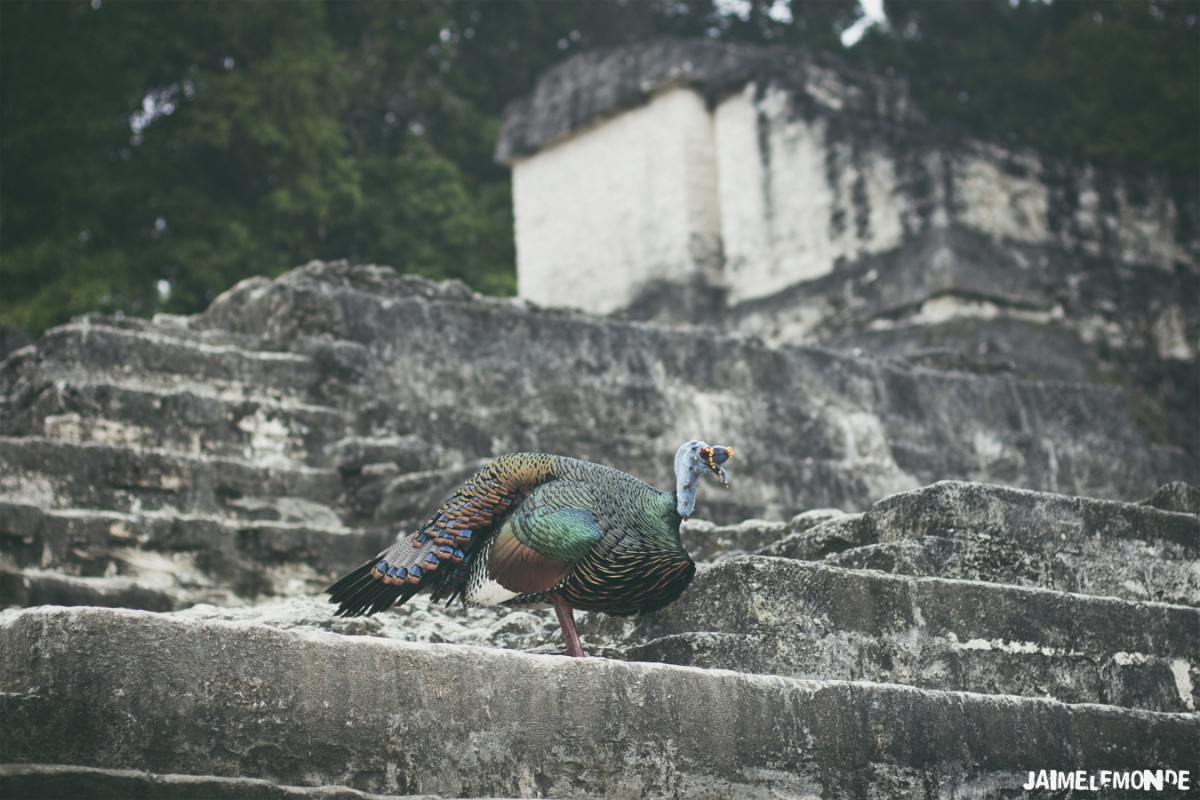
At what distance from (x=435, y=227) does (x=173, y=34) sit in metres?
3.77

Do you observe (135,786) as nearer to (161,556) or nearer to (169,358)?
(161,556)

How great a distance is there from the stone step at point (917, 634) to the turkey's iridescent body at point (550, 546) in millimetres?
397

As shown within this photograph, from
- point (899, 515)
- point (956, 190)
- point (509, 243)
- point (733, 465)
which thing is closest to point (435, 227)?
point (509, 243)

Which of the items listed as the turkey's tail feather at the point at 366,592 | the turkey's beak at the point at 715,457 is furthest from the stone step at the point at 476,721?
the turkey's beak at the point at 715,457

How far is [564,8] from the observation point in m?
24.3

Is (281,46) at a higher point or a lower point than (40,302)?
higher

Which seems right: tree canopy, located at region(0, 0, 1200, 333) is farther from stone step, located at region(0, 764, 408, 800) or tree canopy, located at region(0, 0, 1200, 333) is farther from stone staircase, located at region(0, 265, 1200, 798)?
stone step, located at region(0, 764, 408, 800)

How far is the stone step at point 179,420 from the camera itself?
9.20m

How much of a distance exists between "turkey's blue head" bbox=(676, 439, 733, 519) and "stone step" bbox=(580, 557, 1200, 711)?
1.58 ft

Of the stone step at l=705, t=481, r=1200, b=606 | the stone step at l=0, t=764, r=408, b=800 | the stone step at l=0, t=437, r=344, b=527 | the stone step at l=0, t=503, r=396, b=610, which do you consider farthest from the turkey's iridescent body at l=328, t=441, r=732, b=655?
the stone step at l=0, t=437, r=344, b=527

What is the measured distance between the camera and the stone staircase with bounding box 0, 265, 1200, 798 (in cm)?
473

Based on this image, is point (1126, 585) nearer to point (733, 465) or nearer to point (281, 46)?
point (733, 465)

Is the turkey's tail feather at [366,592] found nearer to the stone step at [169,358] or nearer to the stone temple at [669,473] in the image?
the stone temple at [669,473]

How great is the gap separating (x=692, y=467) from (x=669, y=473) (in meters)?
5.15
